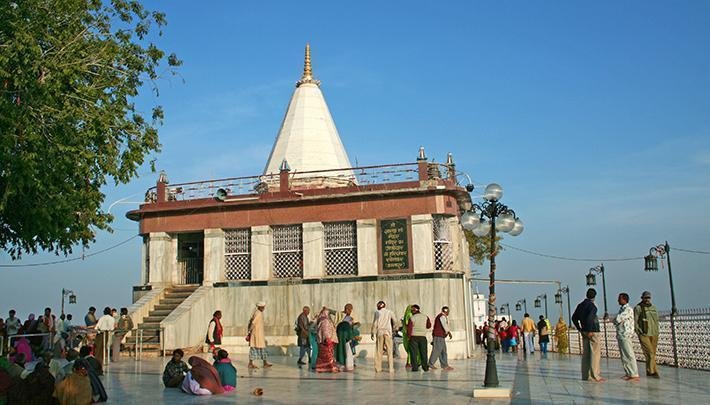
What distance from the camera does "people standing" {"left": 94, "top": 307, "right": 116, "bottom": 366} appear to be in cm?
1867

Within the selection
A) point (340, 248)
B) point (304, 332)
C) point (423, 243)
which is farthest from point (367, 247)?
point (304, 332)

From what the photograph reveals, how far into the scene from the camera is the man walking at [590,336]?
13.4 metres

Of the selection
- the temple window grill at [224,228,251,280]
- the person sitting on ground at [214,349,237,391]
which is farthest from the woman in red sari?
the temple window grill at [224,228,251,280]

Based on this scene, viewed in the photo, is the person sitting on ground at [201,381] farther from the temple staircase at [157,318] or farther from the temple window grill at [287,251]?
the temple window grill at [287,251]

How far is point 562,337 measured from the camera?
89.4 ft

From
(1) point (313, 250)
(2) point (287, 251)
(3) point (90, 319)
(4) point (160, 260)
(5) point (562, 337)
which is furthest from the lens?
(5) point (562, 337)

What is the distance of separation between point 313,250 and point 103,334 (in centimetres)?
701

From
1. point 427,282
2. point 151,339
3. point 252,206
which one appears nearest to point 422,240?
point 427,282

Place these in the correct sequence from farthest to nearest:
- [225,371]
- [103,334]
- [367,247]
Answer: [367,247] → [103,334] → [225,371]

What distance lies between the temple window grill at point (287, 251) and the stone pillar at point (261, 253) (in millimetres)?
213

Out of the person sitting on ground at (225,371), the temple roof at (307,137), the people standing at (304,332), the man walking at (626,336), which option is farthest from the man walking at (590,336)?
the temple roof at (307,137)

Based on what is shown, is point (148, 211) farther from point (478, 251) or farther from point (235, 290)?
point (478, 251)

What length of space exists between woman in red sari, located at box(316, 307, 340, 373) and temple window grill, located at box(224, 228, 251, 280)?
25.9 ft

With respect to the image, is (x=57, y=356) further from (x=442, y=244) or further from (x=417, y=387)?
(x=442, y=244)
